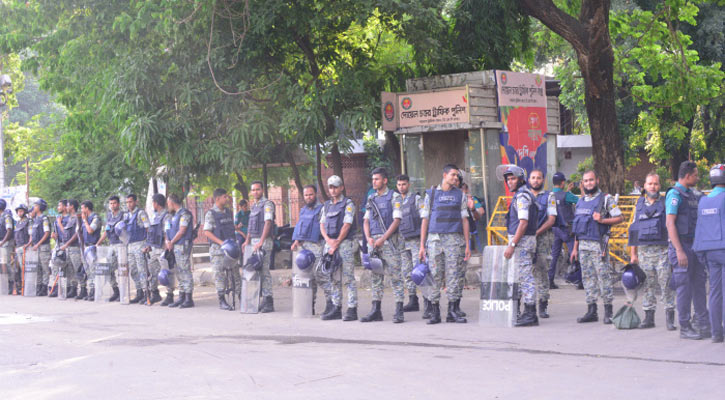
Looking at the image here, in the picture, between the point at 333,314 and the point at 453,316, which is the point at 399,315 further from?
the point at 333,314

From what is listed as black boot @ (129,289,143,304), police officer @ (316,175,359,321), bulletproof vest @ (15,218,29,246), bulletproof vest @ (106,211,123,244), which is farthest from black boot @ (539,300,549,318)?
bulletproof vest @ (15,218,29,246)

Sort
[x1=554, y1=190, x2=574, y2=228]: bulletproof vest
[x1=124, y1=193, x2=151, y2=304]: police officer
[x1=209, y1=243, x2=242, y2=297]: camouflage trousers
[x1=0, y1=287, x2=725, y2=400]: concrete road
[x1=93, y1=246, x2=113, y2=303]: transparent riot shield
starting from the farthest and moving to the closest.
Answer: [x1=93, y1=246, x2=113, y2=303]: transparent riot shield, [x1=124, y1=193, x2=151, y2=304]: police officer, [x1=554, y1=190, x2=574, y2=228]: bulletproof vest, [x1=209, y1=243, x2=242, y2=297]: camouflage trousers, [x1=0, y1=287, x2=725, y2=400]: concrete road

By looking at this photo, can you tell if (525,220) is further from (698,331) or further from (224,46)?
(224,46)

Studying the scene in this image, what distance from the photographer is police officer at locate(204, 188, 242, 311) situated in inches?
558

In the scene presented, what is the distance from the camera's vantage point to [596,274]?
35.4ft

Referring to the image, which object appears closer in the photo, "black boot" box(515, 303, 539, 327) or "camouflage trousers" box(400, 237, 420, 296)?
"black boot" box(515, 303, 539, 327)

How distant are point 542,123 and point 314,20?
5532 millimetres

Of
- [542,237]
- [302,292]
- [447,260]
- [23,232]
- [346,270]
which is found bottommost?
[302,292]

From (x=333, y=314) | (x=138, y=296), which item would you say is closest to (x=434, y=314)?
(x=333, y=314)

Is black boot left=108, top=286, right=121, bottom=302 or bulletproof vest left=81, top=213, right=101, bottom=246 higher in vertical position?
bulletproof vest left=81, top=213, right=101, bottom=246

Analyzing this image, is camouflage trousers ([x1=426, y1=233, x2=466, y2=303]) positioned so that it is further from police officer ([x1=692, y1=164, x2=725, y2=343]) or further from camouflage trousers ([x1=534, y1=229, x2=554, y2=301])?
police officer ([x1=692, y1=164, x2=725, y2=343])

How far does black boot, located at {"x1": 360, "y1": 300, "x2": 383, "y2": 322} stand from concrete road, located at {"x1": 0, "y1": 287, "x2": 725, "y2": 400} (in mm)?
145

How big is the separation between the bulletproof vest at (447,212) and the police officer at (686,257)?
275 centimetres

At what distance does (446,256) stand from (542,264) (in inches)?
48.4
